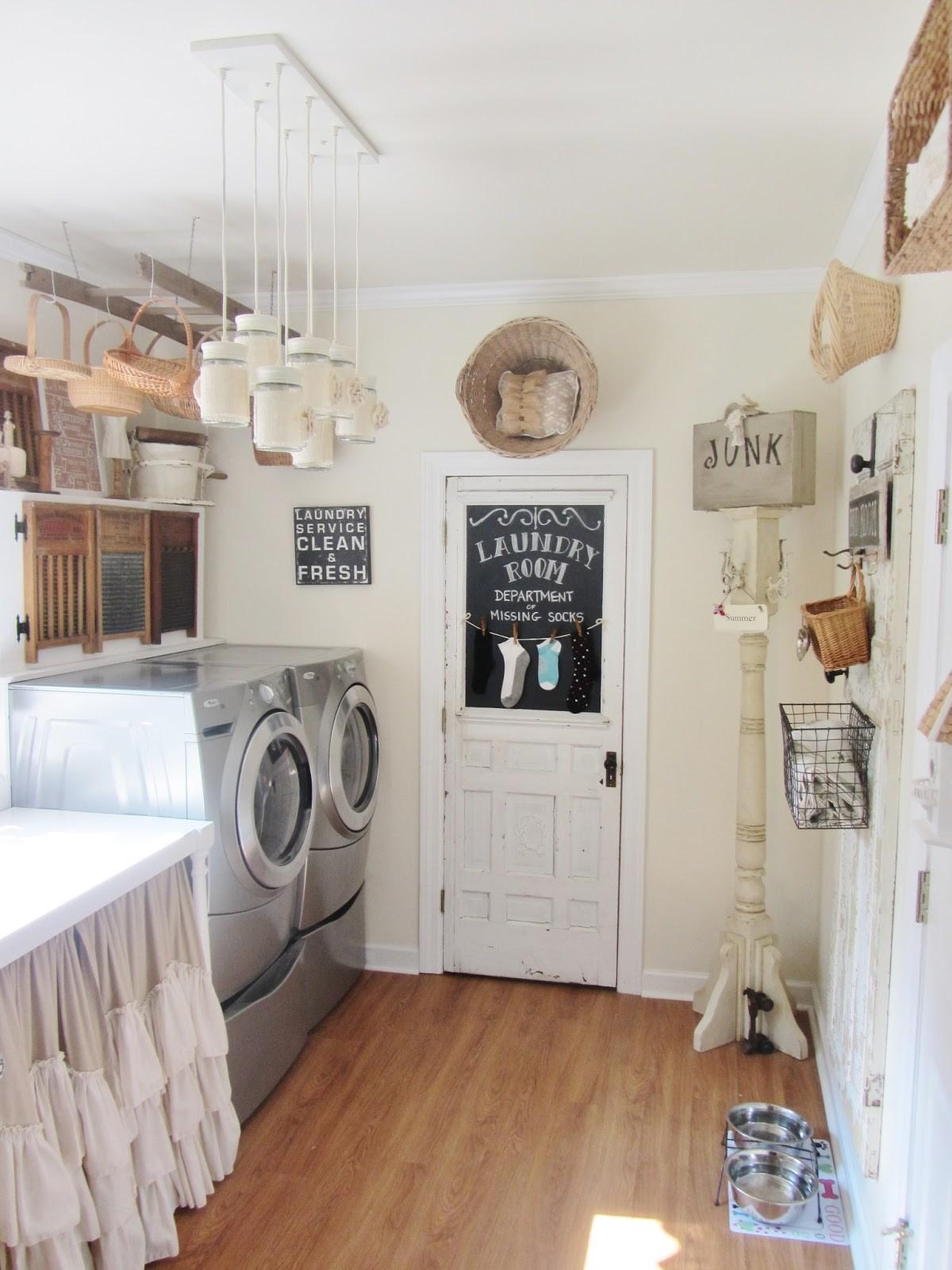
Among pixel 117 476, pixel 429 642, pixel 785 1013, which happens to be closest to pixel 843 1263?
pixel 785 1013

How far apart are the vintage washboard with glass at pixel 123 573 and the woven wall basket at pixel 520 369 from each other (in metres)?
1.23

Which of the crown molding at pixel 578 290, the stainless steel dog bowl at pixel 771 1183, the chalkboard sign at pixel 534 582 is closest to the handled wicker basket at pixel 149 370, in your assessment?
the crown molding at pixel 578 290

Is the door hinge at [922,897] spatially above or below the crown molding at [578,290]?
below

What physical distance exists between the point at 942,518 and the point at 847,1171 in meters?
1.77

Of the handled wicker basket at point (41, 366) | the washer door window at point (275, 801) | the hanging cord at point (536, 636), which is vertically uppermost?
the handled wicker basket at point (41, 366)

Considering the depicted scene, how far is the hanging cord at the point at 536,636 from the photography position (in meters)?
3.63

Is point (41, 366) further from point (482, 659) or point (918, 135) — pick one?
point (918, 135)

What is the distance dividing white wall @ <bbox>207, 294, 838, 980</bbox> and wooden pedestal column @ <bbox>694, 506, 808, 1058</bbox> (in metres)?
0.22

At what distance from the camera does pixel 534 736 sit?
3.72 meters

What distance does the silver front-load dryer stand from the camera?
258cm

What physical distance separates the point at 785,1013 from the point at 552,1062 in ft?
2.63

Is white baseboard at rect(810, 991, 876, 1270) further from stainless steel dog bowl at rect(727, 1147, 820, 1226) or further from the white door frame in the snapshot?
the white door frame

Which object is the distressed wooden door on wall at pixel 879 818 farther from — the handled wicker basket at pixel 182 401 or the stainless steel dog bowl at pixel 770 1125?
the handled wicker basket at pixel 182 401

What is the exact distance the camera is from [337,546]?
3818 millimetres
